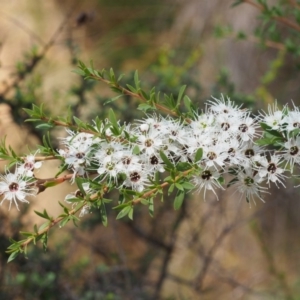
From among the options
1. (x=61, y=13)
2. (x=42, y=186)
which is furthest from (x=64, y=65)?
(x=42, y=186)

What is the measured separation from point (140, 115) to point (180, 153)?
910 mm

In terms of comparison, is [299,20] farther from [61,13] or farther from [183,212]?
[61,13]

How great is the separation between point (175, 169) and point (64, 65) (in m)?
2.45

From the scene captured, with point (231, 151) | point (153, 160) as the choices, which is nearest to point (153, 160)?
point (153, 160)

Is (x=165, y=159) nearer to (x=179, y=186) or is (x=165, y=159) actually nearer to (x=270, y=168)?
(x=179, y=186)

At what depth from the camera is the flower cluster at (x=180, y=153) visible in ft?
2.43

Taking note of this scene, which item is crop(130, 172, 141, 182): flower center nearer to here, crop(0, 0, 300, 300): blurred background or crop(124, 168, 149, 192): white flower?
crop(124, 168, 149, 192): white flower

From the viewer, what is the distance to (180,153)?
2.51 ft

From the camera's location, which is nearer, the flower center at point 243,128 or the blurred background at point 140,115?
the flower center at point 243,128

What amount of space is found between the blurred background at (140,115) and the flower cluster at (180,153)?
60 centimetres

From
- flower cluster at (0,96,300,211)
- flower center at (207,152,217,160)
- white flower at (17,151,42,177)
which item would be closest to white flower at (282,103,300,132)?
flower cluster at (0,96,300,211)

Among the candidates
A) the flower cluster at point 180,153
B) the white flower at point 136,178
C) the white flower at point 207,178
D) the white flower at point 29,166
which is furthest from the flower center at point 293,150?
the white flower at point 29,166

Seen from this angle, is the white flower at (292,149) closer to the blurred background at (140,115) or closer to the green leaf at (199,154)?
the green leaf at (199,154)

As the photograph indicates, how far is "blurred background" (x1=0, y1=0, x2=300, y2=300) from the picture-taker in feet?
4.96
